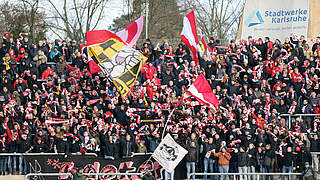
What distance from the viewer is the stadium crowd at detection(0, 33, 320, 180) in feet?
68.0

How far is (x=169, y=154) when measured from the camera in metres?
19.1

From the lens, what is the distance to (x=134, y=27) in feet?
82.8

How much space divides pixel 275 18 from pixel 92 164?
51.2 ft

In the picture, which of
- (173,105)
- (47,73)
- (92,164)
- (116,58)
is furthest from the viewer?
(47,73)

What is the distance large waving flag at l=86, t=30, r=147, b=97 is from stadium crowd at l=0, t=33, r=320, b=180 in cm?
178

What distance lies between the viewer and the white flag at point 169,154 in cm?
1894

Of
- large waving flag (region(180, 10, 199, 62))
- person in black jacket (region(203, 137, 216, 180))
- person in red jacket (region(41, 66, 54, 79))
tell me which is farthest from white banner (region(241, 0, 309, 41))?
person in black jacket (region(203, 137, 216, 180))

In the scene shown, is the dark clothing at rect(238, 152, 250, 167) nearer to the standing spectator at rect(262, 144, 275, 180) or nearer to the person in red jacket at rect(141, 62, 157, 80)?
the standing spectator at rect(262, 144, 275, 180)

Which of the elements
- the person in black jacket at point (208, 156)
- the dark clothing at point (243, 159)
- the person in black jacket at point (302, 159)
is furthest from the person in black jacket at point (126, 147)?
the person in black jacket at point (302, 159)

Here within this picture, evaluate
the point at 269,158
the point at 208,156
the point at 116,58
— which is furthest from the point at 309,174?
the point at 116,58

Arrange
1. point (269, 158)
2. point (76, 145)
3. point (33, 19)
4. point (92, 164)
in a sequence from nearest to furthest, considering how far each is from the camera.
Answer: point (92, 164) < point (269, 158) < point (76, 145) < point (33, 19)

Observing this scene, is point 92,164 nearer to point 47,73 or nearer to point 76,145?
point 76,145

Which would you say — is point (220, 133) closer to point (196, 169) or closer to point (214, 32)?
point (196, 169)

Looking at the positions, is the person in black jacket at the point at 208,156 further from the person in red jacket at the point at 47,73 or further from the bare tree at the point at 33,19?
the bare tree at the point at 33,19
